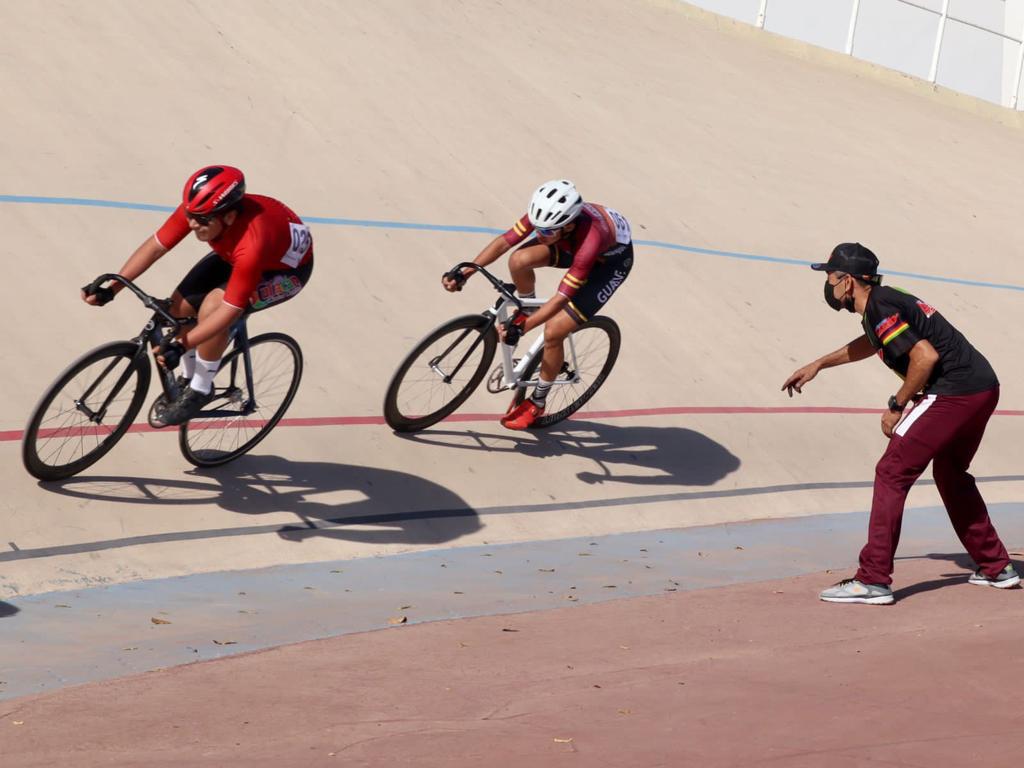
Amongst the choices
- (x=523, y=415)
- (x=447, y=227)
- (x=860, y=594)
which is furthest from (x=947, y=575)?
(x=447, y=227)

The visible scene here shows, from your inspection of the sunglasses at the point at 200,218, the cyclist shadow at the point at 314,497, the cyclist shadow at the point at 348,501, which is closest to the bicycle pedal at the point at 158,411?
the cyclist shadow at the point at 314,497

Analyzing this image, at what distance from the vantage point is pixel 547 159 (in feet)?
39.2

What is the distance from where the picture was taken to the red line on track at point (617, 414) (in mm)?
6282

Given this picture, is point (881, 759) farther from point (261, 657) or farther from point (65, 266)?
point (65, 266)

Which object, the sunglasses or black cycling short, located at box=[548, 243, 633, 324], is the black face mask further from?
the sunglasses

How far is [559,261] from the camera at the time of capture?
7.05 metres

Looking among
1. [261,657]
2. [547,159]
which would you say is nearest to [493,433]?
[261,657]

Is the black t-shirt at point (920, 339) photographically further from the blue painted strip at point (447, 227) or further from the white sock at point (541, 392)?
the blue painted strip at point (447, 227)

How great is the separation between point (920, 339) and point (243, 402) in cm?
299

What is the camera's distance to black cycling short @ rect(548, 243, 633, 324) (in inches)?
270

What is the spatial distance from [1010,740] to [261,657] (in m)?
2.33

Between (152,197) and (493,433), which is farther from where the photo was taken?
(152,197)

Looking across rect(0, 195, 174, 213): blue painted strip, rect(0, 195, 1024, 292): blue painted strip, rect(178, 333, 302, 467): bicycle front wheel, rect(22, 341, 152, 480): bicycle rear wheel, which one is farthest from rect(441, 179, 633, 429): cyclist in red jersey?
rect(0, 195, 174, 213): blue painted strip

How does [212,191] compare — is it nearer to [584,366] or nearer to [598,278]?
[598,278]
